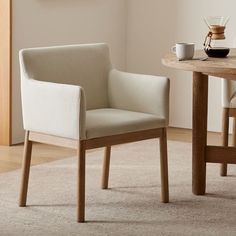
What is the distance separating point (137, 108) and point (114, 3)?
2.17 metres

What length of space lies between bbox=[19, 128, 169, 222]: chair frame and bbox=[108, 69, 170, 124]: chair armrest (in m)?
0.14

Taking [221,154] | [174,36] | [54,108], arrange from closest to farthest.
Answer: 1. [54,108]
2. [221,154]
3. [174,36]

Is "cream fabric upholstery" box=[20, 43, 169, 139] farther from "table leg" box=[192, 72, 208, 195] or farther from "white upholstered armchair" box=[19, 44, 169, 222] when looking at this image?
"table leg" box=[192, 72, 208, 195]

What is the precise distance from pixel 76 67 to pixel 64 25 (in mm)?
1629

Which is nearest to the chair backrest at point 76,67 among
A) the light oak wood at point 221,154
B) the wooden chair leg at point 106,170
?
the wooden chair leg at point 106,170

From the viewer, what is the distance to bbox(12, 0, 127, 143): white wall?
5316 millimetres

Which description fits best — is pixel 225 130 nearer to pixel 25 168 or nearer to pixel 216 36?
pixel 216 36

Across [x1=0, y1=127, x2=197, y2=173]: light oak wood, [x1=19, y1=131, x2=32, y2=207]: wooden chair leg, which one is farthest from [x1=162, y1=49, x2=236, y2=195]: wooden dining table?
[x1=0, y1=127, x2=197, y2=173]: light oak wood

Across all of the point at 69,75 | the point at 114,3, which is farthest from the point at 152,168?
the point at 114,3

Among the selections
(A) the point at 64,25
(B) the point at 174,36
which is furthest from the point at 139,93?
(B) the point at 174,36

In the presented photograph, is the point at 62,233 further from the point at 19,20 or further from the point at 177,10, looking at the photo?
the point at 177,10

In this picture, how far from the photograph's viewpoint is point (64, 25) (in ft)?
18.5

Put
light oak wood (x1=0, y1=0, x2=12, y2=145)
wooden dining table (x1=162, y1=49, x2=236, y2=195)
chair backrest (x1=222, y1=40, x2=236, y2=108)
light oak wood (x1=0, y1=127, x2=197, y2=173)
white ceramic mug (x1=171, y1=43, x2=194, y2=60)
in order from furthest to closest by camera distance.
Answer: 1. light oak wood (x1=0, y1=0, x2=12, y2=145)
2. light oak wood (x1=0, y1=127, x2=197, y2=173)
3. chair backrest (x1=222, y1=40, x2=236, y2=108)
4. wooden dining table (x1=162, y1=49, x2=236, y2=195)
5. white ceramic mug (x1=171, y1=43, x2=194, y2=60)

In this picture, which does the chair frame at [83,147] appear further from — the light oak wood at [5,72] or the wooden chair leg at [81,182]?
the light oak wood at [5,72]
